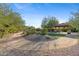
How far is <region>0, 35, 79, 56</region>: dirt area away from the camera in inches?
273

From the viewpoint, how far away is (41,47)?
6.93 metres

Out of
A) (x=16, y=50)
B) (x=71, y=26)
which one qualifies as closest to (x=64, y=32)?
(x=71, y=26)

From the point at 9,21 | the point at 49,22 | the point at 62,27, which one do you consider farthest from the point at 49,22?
the point at 9,21

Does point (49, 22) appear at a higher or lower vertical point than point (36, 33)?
higher

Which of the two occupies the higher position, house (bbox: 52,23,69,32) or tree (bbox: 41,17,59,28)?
tree (bbox: 41,17,59,28)

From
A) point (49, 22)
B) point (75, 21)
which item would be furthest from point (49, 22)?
point (75, 21)

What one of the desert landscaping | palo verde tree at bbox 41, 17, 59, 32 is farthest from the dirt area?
palo verde tree at bbox 41, 17, 59, 32

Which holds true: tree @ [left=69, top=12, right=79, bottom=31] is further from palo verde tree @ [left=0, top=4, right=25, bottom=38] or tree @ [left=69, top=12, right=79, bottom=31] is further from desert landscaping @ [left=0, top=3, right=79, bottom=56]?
palo verde tree @ [left=0, top=4, right=25, bottom=38]

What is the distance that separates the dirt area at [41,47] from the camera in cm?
693

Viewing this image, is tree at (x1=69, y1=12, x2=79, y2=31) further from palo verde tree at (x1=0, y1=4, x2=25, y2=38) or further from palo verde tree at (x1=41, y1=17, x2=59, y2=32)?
palo verde tree at (x1=0, y1=4, x2=25, y2=38)

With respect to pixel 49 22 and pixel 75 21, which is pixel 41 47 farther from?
pixel 75 21

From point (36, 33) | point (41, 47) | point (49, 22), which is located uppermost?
point (49, 22)

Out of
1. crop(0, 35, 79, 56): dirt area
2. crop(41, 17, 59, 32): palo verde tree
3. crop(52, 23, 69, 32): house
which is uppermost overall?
crop(41, 17, 59, 32): palo verde tree

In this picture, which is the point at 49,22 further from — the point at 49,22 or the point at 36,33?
the point at 36,33
